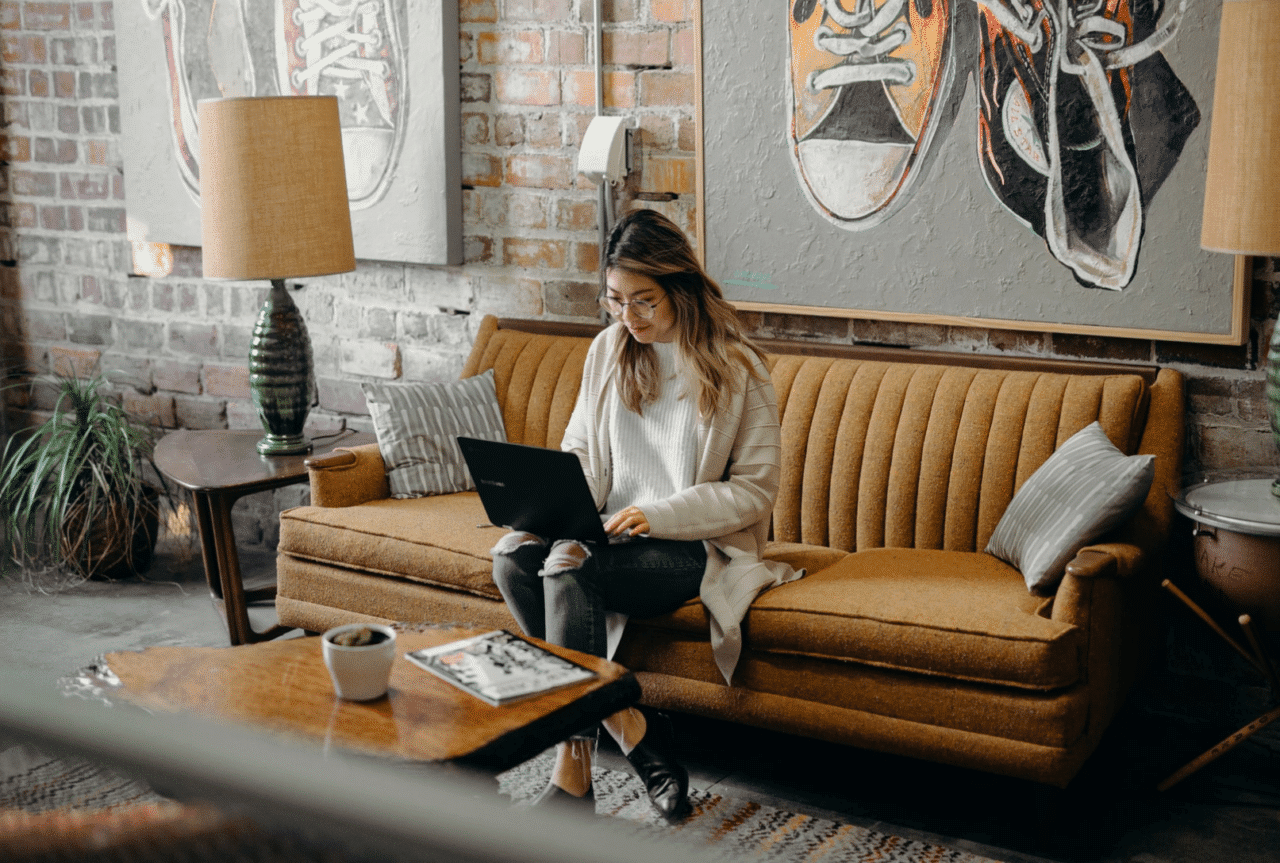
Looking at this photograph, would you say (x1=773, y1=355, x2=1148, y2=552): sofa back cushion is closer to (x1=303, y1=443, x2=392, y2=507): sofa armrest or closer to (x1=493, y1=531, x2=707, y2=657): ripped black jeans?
(x1=493, y1=531, x2=707, y2=657): ripped black jeans

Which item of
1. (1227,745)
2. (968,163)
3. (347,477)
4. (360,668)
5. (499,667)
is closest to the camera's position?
(360,668)

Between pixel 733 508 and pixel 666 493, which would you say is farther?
pixel 666 493

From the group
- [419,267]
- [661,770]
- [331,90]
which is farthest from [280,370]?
[661,770]

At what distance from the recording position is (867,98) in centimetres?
318

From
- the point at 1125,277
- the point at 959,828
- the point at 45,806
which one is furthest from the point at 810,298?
the point at 45,806

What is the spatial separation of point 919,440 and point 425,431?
1.32 metres

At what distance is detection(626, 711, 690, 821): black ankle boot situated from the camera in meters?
2.43

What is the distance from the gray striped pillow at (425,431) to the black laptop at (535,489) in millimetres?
782

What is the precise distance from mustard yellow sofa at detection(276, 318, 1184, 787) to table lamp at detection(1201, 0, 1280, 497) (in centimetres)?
52

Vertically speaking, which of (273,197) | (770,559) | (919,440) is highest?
(273,197)

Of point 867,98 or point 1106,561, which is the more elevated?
point 867,98

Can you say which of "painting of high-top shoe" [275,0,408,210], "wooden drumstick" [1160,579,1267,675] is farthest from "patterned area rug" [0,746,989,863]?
"painting of high-top shoe" [275,0,408,210]

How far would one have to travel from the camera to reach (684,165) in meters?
3.52

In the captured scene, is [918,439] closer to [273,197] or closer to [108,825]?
[273,197]
